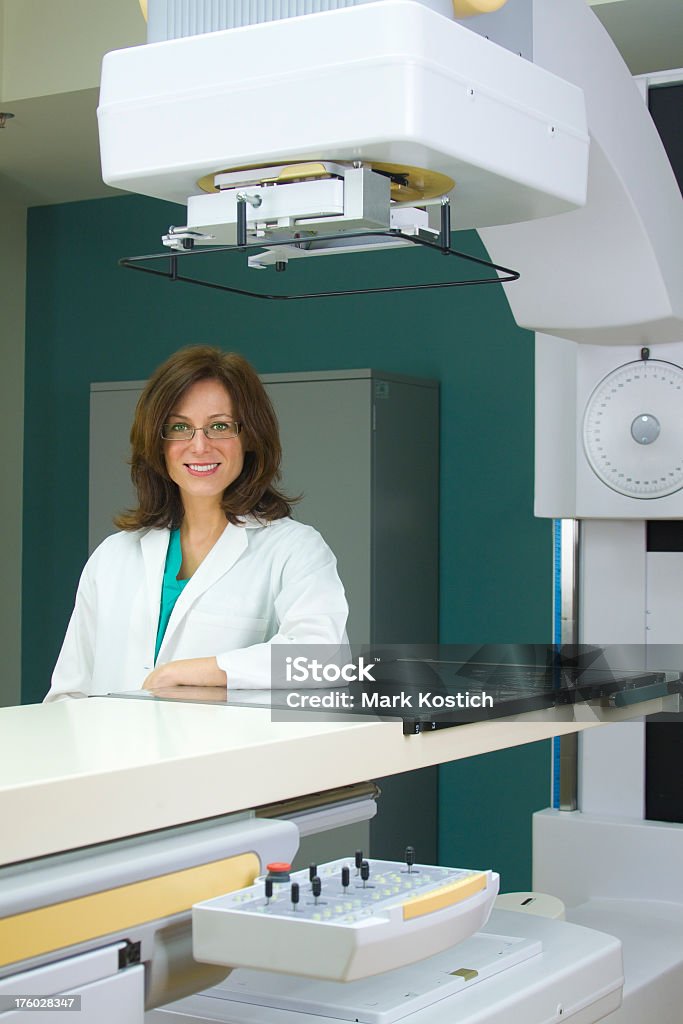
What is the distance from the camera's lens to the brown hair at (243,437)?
2.21 m

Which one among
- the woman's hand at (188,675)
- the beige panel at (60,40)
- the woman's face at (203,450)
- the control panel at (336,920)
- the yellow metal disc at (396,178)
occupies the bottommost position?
the control panel at (336,920)

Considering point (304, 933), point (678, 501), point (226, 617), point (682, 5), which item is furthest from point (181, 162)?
point (682, 5)

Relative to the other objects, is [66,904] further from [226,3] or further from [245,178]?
[226,3]

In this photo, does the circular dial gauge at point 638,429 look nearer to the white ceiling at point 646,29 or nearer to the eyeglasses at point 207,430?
the eyeglasses at point 207,430

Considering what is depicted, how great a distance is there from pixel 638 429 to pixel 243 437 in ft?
2.17

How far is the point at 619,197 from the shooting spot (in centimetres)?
180

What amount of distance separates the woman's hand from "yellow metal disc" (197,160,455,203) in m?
0.69

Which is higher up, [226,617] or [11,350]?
[11,350]

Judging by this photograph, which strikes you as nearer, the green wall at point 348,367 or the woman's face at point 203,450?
the woman's face at point 203,450

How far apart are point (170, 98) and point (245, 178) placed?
116mm

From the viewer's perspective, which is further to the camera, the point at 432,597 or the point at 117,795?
the point at 432,597

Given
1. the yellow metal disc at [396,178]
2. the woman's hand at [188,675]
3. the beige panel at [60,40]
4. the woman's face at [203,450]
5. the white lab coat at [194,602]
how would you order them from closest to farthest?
the yellow metal disc at [396,178], the woman's hand at [188,675], the white lab coat at [194,602], the woman's face at [203,450], the beige panel at [60,40]

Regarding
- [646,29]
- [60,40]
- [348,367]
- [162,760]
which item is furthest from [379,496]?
[162,760]

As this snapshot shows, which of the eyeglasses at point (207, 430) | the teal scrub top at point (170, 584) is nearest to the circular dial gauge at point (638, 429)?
the eyeglasses at point (207, 430)
